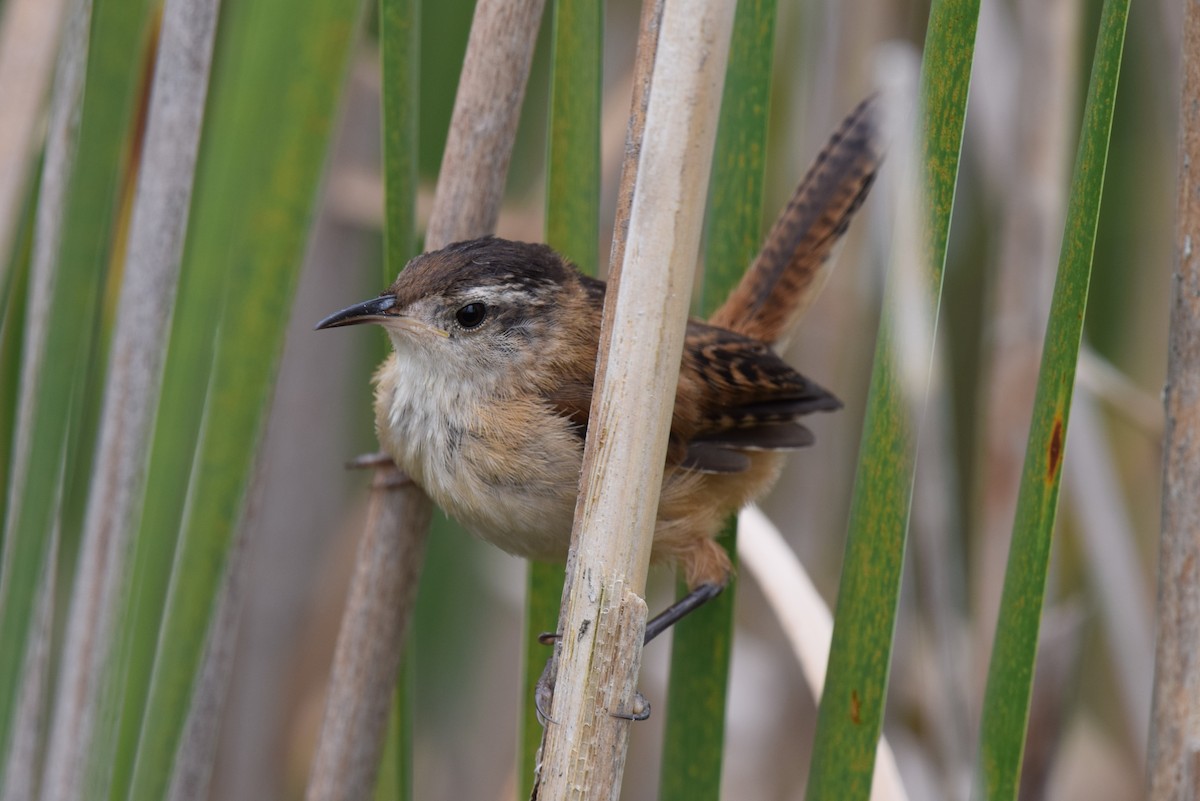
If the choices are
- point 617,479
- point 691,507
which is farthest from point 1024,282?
point 617,479

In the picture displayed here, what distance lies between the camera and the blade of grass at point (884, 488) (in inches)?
48.5

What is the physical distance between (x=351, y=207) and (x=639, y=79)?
5.29ft

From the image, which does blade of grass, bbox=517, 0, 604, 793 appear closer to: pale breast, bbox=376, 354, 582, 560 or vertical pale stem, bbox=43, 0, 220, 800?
pale breast, bbox=376, 354, 582, 560

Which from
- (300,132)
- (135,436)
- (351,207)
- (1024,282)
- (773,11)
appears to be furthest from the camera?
(351,207)

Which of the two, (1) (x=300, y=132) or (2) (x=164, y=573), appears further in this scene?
(2) (x=164, y=573)

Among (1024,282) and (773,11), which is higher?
(773,11)

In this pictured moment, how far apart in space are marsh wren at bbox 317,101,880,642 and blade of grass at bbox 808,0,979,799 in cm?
39

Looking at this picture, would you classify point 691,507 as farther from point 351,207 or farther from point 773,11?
point 351,207

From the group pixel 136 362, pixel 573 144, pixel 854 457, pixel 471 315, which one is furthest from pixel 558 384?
pixel 854 457

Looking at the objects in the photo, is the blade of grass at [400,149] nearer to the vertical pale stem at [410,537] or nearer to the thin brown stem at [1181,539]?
the vertical pale stem at [410,537]

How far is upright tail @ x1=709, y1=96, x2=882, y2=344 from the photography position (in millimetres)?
2158

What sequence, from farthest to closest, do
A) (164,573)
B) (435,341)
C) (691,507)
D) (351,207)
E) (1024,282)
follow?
(351,207), (1024,282), (691,507), (435,341), (164,573)

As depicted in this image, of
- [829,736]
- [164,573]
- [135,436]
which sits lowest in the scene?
[829,736]

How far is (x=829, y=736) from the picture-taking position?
1398mm
